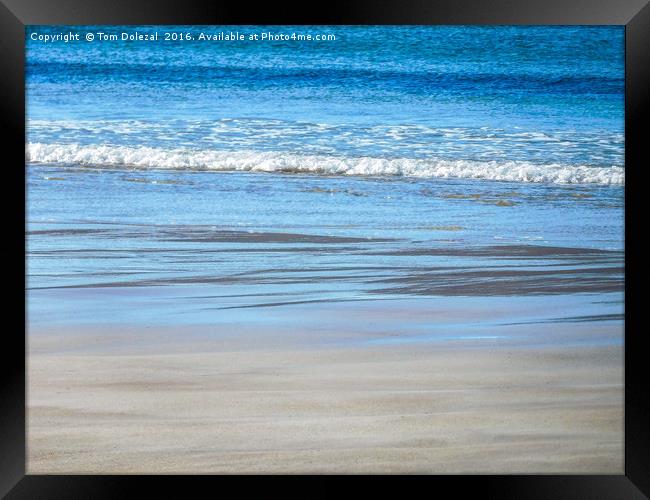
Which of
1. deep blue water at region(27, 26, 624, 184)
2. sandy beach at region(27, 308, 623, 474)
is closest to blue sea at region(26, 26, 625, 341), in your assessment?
deep blue water at region(27, 26, 624, 184)

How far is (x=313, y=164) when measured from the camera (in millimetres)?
2754

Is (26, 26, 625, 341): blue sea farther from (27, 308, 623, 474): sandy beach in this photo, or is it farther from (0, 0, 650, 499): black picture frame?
(27, 308, 623, 474): sandy beach

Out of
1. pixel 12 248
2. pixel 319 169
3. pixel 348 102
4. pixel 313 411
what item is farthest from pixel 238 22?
pixel 313 411

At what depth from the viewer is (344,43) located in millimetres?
2730

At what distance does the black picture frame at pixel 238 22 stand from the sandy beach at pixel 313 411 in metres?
0.05

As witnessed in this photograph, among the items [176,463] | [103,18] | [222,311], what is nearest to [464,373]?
[222,311]

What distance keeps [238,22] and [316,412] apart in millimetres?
1303

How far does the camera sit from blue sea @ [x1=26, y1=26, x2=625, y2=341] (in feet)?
8.79

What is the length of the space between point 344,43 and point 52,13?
96 cm

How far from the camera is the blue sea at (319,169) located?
2680mm

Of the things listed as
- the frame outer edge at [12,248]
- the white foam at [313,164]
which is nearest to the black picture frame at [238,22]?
the frame outer edge at [12,248]

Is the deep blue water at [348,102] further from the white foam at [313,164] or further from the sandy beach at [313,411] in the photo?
the sandy beach at [313,411]

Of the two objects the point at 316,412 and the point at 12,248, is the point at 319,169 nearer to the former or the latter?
the point at 316,412

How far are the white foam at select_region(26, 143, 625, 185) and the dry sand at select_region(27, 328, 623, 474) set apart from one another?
1.92 ft
